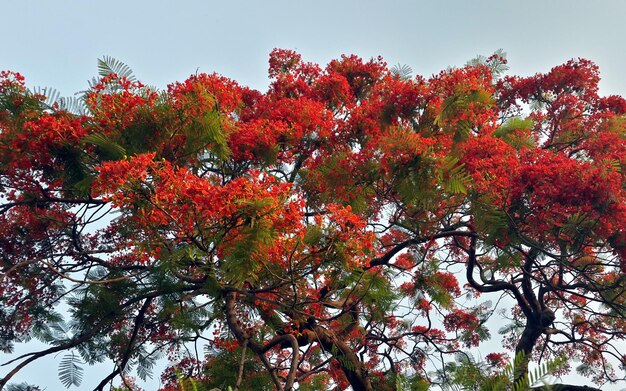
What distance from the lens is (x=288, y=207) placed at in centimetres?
406

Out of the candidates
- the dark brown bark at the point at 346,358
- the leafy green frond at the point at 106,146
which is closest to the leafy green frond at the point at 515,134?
the dark brown bark at the point at 346,358

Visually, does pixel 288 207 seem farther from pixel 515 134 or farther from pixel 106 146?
pixel 515 134

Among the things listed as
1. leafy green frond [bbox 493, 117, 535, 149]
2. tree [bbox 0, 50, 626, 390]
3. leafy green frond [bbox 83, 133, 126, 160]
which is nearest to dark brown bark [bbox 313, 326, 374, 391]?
tree [bbox 0, 50, 626, 390]

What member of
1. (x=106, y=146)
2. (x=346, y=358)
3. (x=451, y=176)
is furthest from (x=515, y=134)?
Answer: (x=106, y=146)

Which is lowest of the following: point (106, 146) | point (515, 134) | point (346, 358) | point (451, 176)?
point (346, 358)

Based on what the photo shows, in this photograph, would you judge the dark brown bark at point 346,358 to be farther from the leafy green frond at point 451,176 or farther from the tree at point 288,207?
the leafy green frond at point 451,176

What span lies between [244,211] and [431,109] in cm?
372

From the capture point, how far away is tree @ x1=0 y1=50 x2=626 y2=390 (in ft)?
14.3

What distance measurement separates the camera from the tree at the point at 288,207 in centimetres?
437

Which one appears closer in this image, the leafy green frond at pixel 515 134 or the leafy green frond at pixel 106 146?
the leafy green frond at pixel 106 146

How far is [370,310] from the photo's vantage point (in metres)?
7.64

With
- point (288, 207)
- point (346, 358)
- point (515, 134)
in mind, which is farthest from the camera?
point (515, 134)

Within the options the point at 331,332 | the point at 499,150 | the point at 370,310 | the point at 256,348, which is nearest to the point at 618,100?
the point at 499,150

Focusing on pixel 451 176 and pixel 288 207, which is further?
pixel 451 176
